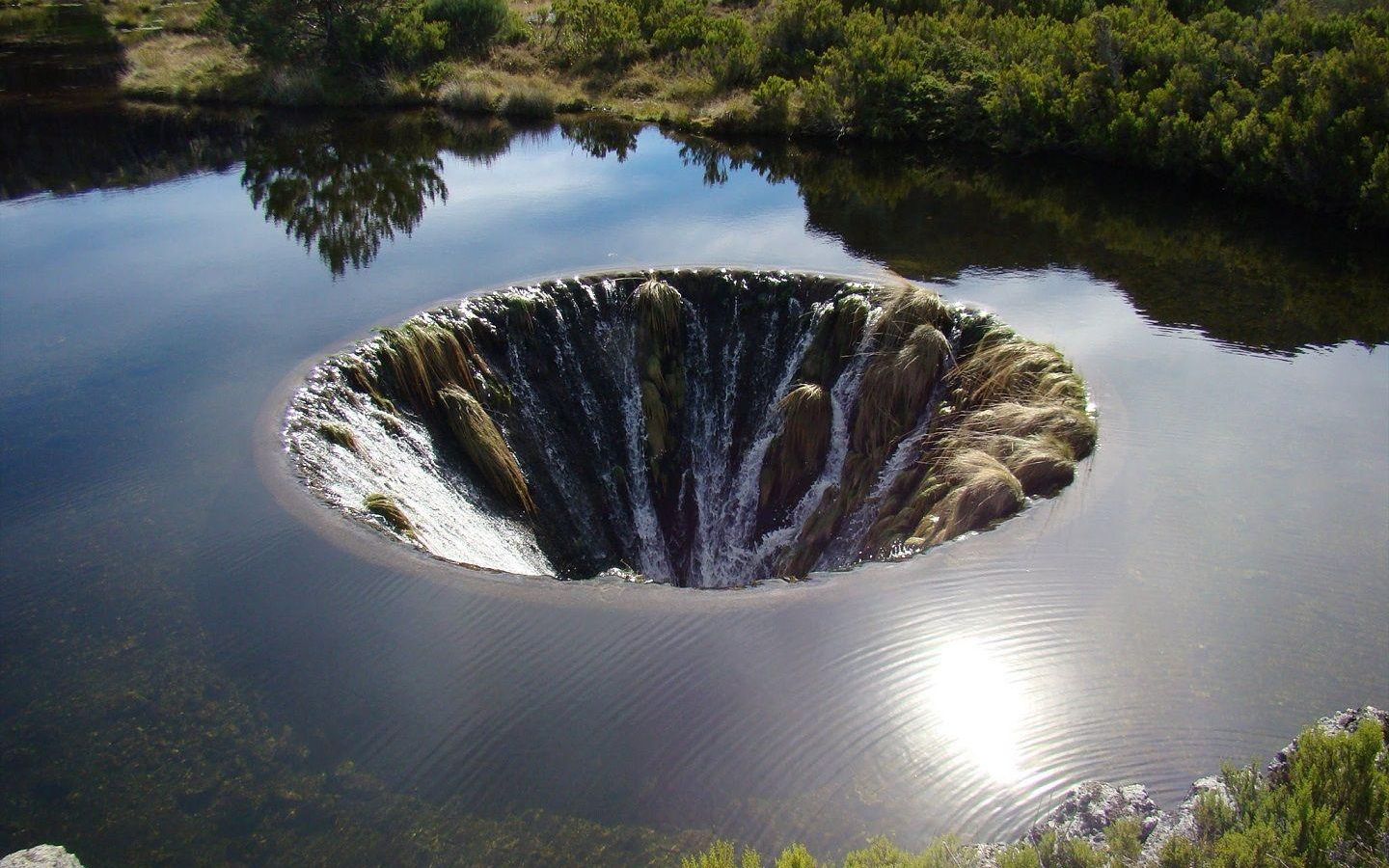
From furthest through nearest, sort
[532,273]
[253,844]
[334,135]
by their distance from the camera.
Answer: [334,135] < [532,273] < [253,844]

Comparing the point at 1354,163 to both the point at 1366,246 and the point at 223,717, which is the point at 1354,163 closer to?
the point at 1366,246

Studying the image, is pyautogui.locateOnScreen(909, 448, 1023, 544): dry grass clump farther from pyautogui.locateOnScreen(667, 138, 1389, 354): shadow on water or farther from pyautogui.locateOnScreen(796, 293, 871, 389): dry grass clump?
pyautogui.locateOnScreen(667, 138, 1389, 354): shadow on water

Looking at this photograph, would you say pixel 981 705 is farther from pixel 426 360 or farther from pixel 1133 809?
pixel 426 360

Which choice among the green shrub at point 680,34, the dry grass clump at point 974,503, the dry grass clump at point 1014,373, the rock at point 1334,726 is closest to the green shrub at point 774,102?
the green shrub at point 680,34

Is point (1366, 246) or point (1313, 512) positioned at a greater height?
point (1366, 246)

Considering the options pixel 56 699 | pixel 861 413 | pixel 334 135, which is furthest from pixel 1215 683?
pixel 334 135

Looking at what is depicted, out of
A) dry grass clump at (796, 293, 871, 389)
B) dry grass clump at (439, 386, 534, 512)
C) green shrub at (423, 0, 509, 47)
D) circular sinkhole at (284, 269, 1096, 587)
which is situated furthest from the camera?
green shrub at (423, 0, 509, 47)

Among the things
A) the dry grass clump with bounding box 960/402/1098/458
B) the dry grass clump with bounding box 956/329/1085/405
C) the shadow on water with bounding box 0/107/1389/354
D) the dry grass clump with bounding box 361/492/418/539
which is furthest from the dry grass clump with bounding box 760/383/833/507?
the dry grass clump with bounding box 361/492/418/539
